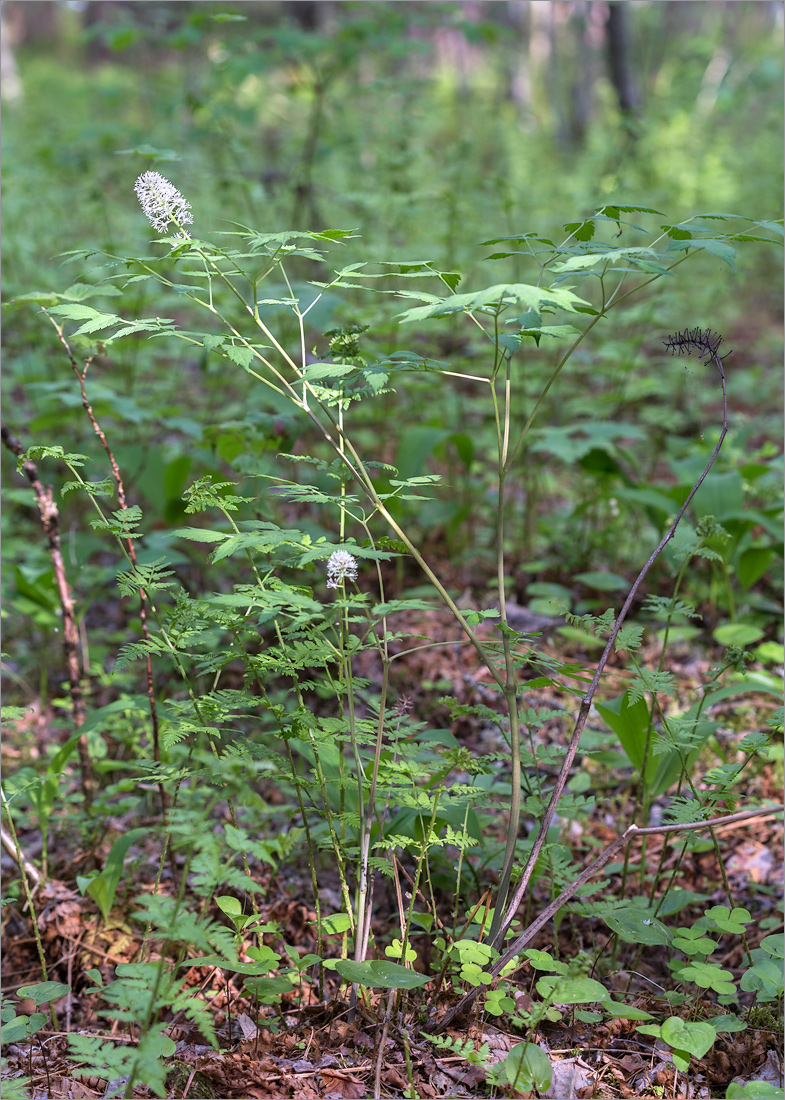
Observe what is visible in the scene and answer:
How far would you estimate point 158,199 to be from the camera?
129 centimetres

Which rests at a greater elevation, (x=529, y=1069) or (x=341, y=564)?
(x=341, y=564)

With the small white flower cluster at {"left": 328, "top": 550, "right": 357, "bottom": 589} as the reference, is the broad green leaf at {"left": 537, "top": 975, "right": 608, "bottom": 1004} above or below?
below

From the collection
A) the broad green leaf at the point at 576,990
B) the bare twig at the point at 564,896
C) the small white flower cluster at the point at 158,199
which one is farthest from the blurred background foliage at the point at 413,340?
the broad green leaf at the point at 576,990

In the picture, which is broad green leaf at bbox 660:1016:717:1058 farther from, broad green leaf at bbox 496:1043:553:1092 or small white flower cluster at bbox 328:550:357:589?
small white flower cluster at bbox 328:550:357:589

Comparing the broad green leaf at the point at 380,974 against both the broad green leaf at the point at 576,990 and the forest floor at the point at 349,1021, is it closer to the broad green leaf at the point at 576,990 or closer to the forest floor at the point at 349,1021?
the forest floor at the point at 349,1021

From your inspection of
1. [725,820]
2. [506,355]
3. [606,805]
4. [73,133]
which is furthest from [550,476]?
[73,133]

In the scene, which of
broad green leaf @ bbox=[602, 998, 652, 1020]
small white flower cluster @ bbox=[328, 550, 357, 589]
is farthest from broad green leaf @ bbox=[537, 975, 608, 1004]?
small white flower cluster @ bbox=[328, 550, 357, 589]

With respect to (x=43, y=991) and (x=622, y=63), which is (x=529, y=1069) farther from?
(x=622, y=63)

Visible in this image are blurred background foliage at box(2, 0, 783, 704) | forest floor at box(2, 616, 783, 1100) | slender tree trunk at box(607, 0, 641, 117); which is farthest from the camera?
slender tree trunk at box(607, 0, 641, 117)

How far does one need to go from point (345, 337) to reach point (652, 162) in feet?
23.6

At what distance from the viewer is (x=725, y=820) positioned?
111cm

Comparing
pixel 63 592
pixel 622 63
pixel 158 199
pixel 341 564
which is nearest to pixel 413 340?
pixel 63 592

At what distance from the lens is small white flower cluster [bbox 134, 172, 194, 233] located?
128 centimetres

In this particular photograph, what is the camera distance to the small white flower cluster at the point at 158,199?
1282 mm
